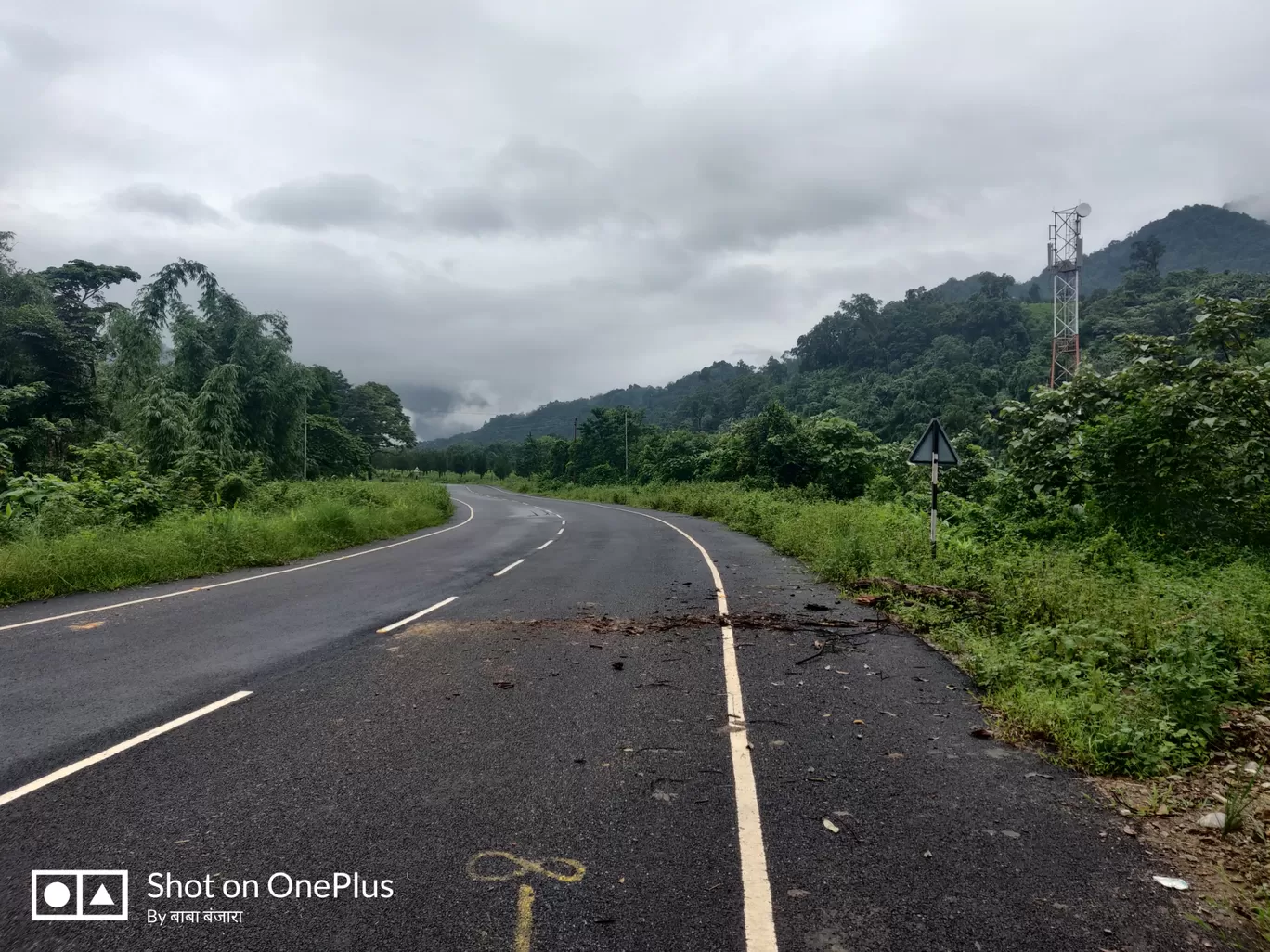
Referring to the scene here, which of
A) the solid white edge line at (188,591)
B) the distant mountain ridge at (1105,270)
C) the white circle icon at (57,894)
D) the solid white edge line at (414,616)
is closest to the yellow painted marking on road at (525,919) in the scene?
the white circle icon at (57,894)

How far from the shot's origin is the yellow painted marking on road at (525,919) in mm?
2520

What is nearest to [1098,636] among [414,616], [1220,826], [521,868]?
[1220,826]

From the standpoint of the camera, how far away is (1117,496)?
33.7 ft

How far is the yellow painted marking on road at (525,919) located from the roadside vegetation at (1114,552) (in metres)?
3.51

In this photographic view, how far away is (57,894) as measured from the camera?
285 centimetres

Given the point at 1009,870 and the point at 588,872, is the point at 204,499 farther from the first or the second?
the point at 1009,870

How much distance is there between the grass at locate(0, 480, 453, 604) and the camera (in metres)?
10.0

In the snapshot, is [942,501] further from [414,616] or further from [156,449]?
[156,449]

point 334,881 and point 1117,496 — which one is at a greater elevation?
point 1117,496

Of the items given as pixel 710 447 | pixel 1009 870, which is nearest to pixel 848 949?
pixel 1009 870

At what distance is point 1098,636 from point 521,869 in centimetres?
530

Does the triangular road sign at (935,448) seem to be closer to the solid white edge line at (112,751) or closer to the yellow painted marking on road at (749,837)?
the yellow painted marking on road at (749,837)

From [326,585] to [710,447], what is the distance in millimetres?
39624

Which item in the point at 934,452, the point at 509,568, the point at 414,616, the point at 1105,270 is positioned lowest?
the point at 509,568
